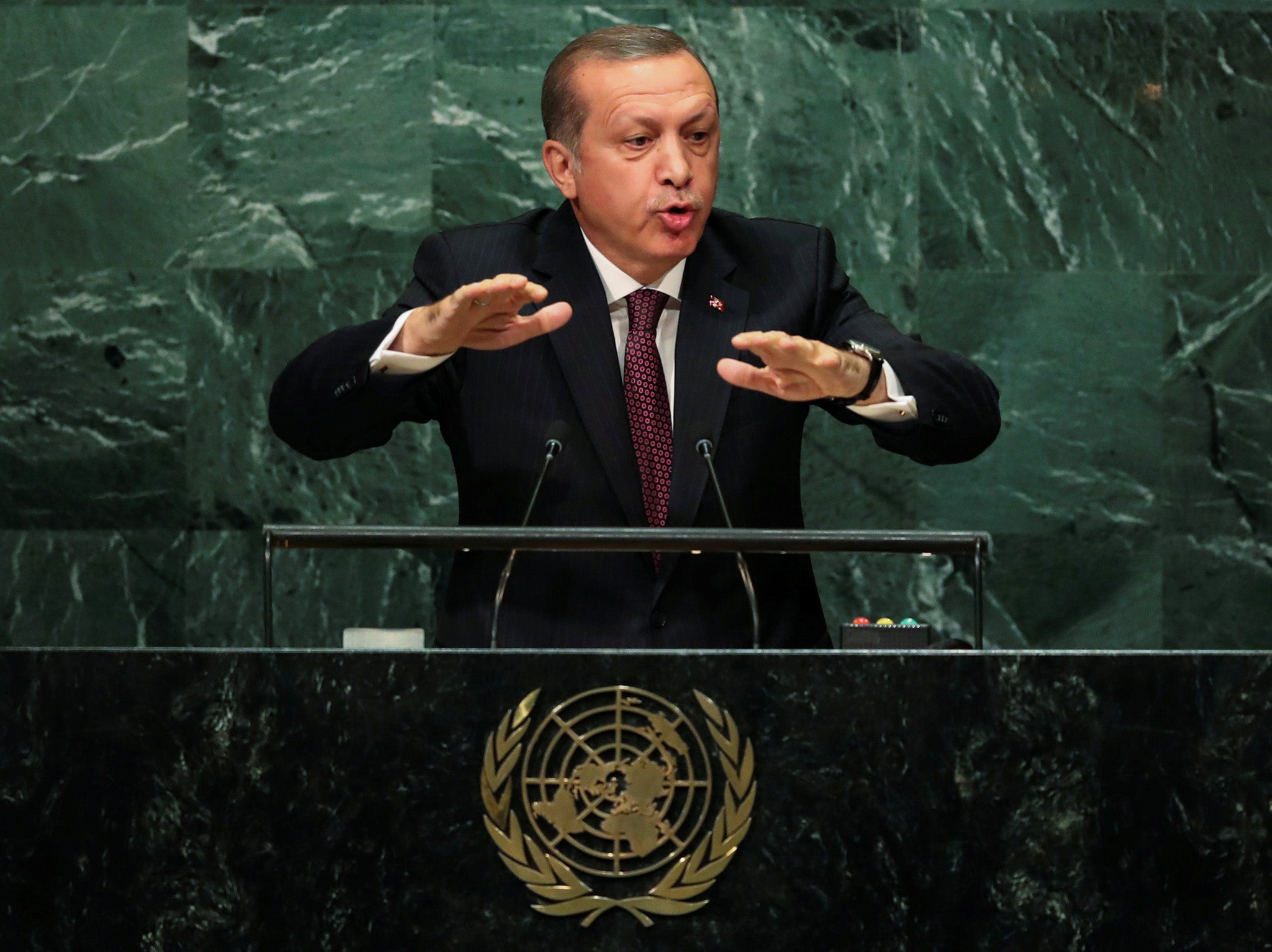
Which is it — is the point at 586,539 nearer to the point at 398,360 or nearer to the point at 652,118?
the point at 398,360

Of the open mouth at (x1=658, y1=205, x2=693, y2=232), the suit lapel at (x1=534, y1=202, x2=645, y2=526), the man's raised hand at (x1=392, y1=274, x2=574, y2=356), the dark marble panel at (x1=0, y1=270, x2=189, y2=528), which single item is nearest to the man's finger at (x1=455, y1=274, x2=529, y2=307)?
the man's raised hand at (x1=392, y1=274, x2=574, y2=356)

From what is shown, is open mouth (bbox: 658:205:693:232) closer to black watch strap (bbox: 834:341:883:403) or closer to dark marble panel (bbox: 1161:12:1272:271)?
black watch strap (bbox: 834:341:883:403)

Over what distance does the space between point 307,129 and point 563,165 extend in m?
1.83

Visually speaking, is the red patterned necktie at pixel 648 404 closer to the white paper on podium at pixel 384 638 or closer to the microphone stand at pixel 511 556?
the microphone stand at pixel 511 556

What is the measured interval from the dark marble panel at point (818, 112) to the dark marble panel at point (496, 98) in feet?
0.86

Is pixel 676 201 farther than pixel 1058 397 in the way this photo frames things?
No

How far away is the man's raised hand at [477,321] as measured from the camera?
2.14 meters

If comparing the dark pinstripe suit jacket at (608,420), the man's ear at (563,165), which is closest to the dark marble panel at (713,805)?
the dark pinstripe suit jacket at (608,420)

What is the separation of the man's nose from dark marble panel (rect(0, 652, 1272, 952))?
111cm

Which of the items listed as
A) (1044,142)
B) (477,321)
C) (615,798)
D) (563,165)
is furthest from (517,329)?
(1044,142)

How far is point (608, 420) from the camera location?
8.45 ft

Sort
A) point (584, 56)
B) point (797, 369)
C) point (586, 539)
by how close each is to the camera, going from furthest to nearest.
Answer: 1. point (584, 56)
2. point (797, 369)
3. point (586, 539)

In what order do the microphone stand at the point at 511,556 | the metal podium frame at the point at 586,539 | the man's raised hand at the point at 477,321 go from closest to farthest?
the metal podium frame at the point at 586,539 < the microphone stand at the point at 511,556 < the man's raised hand at the point at 477,321

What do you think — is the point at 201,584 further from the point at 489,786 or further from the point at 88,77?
the point at 489,786
